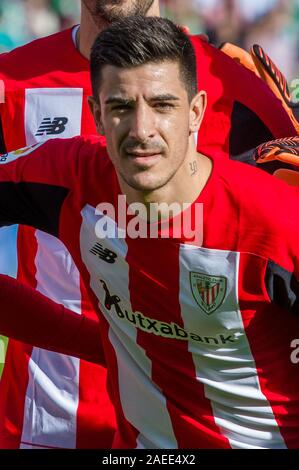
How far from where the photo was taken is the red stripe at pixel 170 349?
8.39ft

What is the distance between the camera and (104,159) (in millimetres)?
2688

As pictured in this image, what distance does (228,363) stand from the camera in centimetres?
264

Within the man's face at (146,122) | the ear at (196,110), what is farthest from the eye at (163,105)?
the ear at (196,110)

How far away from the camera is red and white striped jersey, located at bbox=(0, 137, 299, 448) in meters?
2.45

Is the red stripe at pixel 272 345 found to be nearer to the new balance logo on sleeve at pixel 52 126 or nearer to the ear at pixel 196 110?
the ear at pixel 196 110

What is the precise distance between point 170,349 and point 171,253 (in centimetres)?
27

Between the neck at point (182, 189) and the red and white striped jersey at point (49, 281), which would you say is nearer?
the neck at point (182, 189)

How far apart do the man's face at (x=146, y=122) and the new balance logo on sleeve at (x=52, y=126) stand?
0.99m

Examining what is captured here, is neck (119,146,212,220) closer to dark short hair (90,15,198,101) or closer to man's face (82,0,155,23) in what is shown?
dark short hair (90,15,198,101)

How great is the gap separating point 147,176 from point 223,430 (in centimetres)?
75

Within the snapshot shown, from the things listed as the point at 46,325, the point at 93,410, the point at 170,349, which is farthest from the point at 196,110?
the point at 93,410

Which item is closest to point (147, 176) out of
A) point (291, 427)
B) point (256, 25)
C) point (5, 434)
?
point (291, 427)

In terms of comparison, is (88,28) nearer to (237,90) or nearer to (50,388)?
(237,90)

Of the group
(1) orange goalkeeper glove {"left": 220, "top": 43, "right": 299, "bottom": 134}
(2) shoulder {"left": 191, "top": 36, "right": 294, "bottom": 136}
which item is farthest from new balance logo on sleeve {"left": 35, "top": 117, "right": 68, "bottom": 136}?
(1) orange goalkeeper glove {"left": 220, "top": 43, "right": 299, "bottom": 134}
